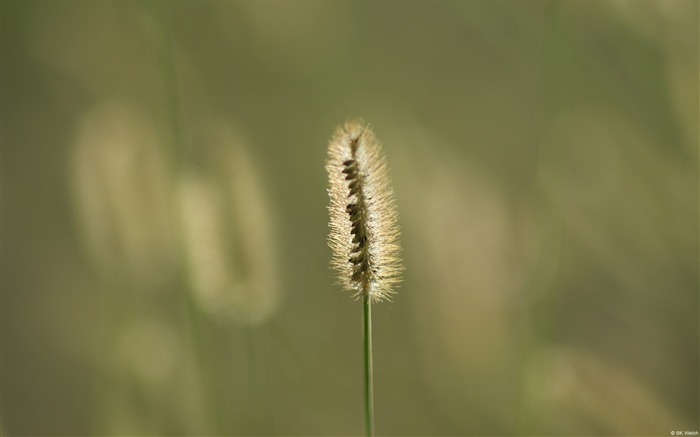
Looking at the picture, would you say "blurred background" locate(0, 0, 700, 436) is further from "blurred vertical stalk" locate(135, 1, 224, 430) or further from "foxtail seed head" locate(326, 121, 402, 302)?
"foxtail seed head" locate(326, 121, 402, 302)

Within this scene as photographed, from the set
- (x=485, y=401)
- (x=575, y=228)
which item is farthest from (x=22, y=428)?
(x=575, y=228)

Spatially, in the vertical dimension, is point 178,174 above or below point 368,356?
above

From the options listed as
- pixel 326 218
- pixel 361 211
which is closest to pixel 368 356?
pixel 361 211

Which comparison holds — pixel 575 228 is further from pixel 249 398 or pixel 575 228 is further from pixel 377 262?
pixel 377 262

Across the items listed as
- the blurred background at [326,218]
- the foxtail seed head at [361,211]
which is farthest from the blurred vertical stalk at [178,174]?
the foxtail seed head at [361,211]

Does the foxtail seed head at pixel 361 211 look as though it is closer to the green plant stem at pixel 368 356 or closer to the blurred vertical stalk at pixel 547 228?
the green plant stem at pixel 368 356

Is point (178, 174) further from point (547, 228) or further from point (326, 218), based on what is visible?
point (326, 218)

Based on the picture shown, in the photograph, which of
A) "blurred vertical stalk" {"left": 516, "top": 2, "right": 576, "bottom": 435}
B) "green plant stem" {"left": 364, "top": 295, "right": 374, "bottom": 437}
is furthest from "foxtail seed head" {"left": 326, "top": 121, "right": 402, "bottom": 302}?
"blurred vertical stalk" {"left": 516, "top": 2, "right": 576, "bottom": 435}
